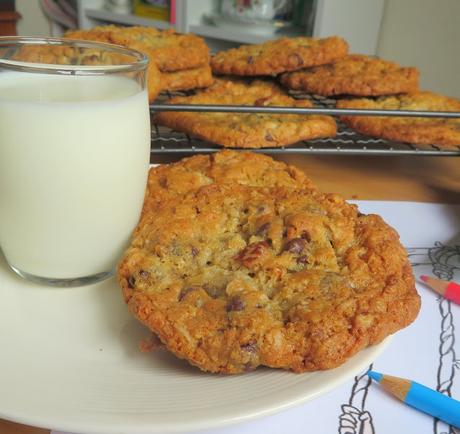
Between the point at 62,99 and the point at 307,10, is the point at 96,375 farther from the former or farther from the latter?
the point at 307,10

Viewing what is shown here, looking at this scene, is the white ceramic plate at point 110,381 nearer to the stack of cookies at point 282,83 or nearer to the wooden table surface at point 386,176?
the stack of cookies at point 282,83

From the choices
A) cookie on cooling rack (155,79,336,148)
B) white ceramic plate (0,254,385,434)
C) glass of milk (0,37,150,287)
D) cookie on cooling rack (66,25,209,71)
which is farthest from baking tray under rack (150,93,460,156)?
white ceramic plate (0,254,385,434)

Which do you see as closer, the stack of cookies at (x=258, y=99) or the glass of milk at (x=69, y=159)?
the glass of milk at (x=69, y=159)

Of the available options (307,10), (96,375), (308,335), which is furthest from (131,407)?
(307,10)

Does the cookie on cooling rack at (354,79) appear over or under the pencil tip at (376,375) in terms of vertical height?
over

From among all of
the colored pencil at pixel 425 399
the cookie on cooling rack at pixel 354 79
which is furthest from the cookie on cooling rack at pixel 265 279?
the cookie on cooling rack at pixel 354 79
